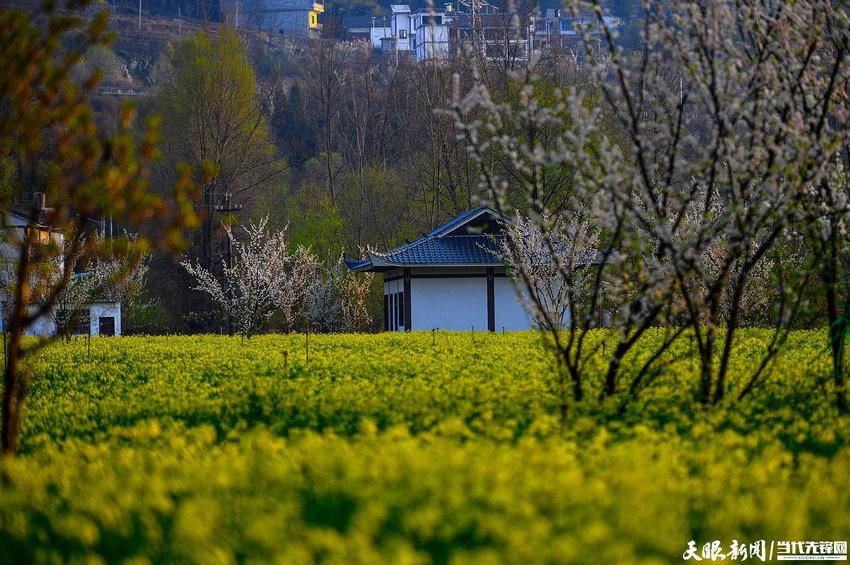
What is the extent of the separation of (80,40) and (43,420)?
414 cm

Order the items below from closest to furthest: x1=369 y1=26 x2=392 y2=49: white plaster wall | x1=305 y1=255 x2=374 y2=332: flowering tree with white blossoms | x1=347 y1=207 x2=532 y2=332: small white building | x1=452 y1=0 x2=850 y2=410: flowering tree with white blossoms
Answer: x1=452 y1=0 x2=850 y2=410: flowering tree with white blossoms → x1=347 y1=207 x2=532 y2=332: small white building → x1=305 y1=255 x2=374 y2=332: flowering tree with white blossoms → x1=369 y1=26 x2=392 y2=49: white plaster wall

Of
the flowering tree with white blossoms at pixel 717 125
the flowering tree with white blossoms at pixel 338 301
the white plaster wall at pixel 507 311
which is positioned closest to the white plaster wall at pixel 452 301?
the white plaster wall at pixel 507 311

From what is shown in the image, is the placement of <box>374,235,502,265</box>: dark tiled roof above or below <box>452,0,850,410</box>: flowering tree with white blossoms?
above

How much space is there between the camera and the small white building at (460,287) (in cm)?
3422

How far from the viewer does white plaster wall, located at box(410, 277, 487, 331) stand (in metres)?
34.5

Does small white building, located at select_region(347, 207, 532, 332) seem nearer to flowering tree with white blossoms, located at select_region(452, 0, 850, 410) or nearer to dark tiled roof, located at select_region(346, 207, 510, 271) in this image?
dark tiled roof, located at select_region(346, 207, 510, 271)

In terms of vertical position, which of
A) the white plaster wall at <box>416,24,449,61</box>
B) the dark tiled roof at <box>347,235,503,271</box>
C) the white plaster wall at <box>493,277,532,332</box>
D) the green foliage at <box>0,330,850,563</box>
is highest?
the white plaster wall at <box>416,24,449,61</box>

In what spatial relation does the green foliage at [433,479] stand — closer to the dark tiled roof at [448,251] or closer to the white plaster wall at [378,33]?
the dark tiled roof at [448,251]

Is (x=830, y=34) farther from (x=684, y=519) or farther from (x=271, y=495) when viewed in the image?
(x=271, y=495)

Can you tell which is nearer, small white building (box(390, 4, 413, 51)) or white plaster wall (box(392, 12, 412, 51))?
small white building (box(390, 4, 413, 51))

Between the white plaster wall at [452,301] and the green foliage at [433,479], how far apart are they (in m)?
23.9

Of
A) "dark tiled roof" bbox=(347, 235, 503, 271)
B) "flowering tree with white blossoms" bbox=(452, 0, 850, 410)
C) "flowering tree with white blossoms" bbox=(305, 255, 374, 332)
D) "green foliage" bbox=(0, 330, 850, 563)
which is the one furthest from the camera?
"flowering tree with white blossoms" bbox=(305, 255, 374, 332)

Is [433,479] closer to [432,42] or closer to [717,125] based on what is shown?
[717,125]

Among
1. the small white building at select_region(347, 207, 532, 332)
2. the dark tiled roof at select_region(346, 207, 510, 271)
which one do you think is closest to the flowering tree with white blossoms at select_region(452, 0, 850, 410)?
the dark tiled roof at select_region(346, 207, 510, 271)
